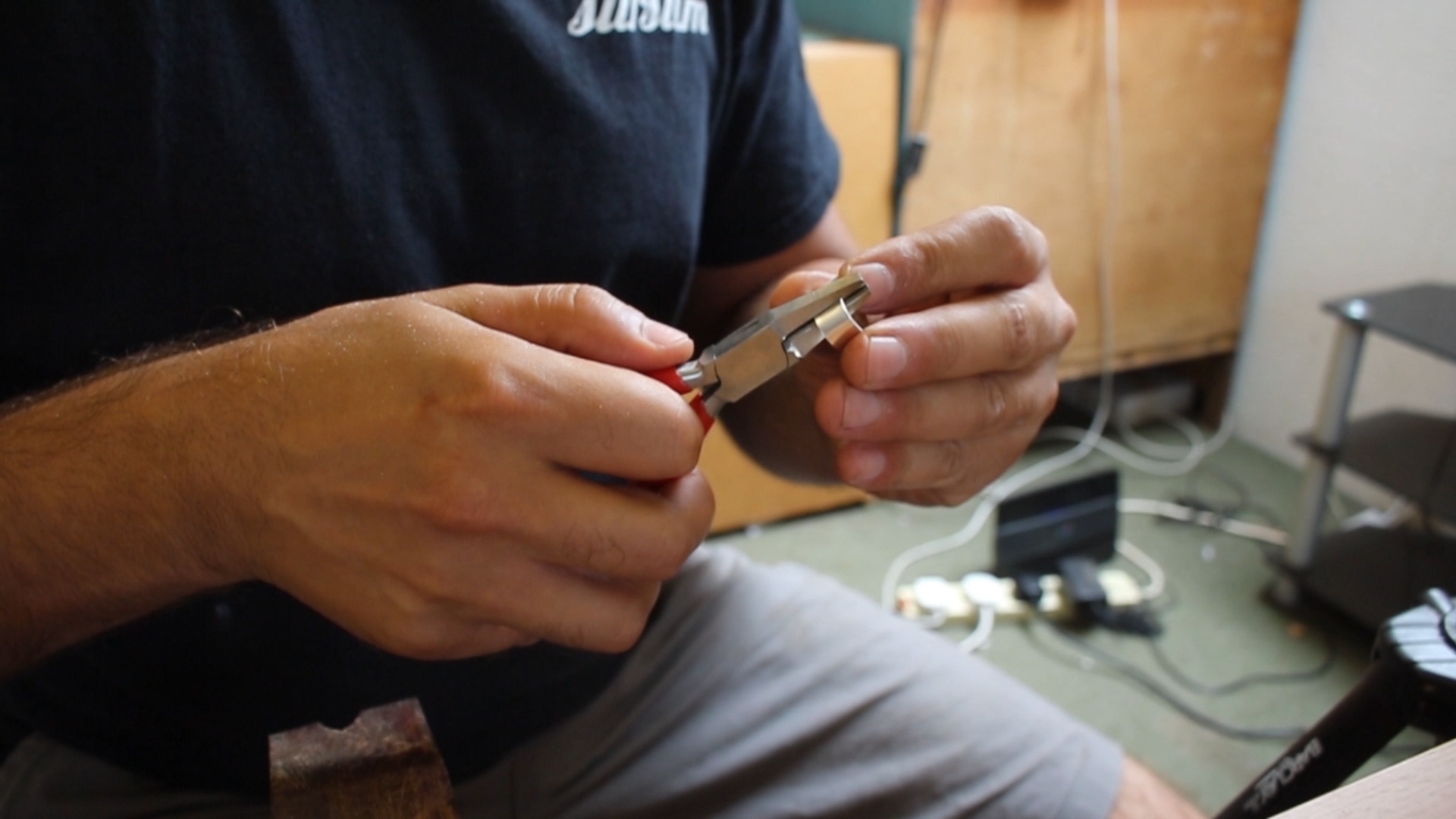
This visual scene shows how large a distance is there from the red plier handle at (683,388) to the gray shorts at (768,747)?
11.1 inches

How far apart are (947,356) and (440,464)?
0.89ft

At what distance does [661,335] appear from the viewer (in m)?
0.44

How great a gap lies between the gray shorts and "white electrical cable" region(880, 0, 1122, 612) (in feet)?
2.76

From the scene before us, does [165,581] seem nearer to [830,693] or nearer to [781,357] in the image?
[781,357]

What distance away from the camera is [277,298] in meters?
0.55

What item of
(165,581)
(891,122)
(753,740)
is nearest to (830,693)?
(753,740)

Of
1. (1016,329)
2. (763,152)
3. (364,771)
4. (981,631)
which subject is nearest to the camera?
(364,771)

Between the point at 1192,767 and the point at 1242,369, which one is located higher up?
the point at 1242,369

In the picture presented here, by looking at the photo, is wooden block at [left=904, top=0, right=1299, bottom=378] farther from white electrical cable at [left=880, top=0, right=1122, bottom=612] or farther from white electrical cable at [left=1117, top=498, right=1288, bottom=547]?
white electrical cable at [left=1117, top=498, right=1288, bottom=547]

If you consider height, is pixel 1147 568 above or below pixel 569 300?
below

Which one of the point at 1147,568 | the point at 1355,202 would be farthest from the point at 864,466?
the point at 1355,202

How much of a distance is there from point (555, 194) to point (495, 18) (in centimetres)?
10

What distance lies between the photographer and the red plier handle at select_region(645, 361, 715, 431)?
45cm

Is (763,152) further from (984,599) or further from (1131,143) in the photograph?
(1131,143)
